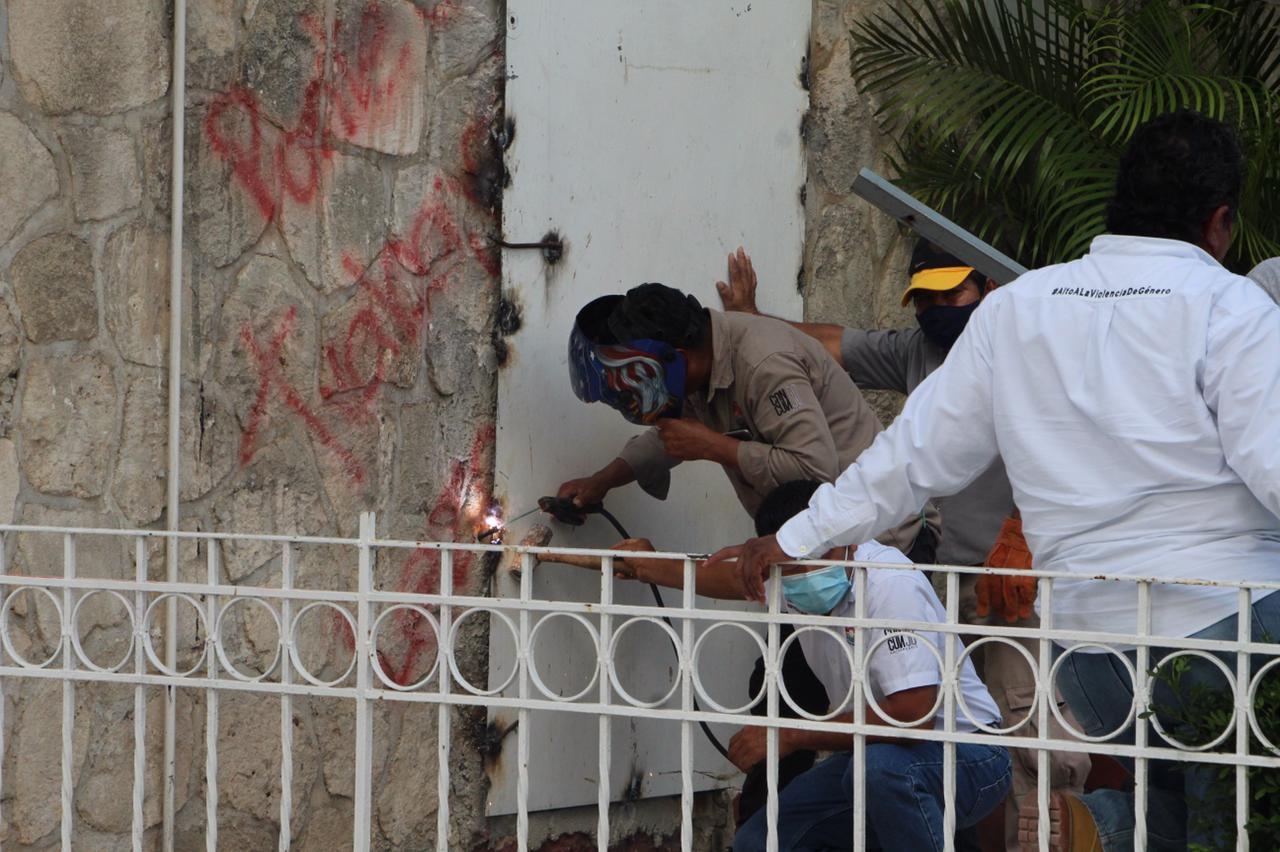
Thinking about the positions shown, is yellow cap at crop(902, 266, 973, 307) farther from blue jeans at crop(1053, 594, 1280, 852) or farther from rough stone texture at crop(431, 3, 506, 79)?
blue jeans at crop(1053, 594, 1280, 852)

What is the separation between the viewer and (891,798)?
3.63 meters

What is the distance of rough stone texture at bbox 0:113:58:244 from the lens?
418 centimetres

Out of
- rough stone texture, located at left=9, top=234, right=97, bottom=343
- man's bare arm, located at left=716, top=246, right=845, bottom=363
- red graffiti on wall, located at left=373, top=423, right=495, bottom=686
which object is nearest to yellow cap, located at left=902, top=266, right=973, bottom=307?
man's bare arm, located at left=716, top=246, right=845, bottom=363

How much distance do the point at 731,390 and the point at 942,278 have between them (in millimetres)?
696

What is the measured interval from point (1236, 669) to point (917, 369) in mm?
2279

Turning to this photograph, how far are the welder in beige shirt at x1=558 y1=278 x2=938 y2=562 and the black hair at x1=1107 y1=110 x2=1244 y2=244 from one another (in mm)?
1374

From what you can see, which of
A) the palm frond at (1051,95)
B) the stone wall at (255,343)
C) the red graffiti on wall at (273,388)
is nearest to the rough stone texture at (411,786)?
the stone wall at (255,343)

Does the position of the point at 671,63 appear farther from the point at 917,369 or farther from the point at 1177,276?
the point at 1177,276

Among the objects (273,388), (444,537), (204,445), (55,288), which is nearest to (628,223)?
(444,537)

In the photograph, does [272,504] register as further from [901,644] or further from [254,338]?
[901,644]

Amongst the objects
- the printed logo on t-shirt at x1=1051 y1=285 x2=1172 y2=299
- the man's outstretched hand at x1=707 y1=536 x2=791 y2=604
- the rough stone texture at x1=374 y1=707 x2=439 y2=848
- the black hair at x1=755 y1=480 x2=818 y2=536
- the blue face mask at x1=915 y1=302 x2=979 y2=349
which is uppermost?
the blue face mask at x1=915 y1=302 x2=979 y2=349

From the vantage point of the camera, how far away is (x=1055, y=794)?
16.5ft

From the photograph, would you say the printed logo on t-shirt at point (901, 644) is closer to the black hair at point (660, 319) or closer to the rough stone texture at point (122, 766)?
the black hair at point (660, 319)

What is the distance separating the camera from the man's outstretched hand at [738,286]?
5363 mm
